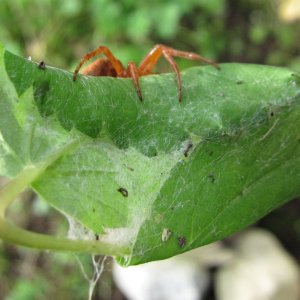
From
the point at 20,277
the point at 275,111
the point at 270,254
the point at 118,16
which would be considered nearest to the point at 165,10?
the point at 118,16

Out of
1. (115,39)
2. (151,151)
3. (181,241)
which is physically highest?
(151,151)

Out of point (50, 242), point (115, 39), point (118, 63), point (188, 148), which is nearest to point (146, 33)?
point (115, 39)

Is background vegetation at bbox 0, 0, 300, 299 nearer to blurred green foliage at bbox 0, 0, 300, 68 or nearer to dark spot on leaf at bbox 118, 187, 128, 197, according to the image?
blurred green foliage at bbox 0, 0, 300, 68

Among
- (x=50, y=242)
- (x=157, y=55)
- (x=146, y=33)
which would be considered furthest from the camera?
(x=146, y=33)

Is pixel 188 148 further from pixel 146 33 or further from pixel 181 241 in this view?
pixel 146 33

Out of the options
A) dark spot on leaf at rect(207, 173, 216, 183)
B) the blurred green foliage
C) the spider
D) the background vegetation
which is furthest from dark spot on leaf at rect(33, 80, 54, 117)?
the blurred green foliage

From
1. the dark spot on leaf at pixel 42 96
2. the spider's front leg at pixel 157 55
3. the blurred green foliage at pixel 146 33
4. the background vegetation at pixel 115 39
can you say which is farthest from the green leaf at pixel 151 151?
the blurred green foliage at pixel 146 33
